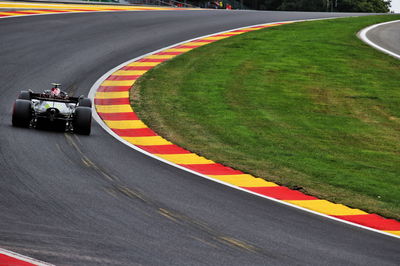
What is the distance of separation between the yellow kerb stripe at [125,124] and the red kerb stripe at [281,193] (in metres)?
5.33

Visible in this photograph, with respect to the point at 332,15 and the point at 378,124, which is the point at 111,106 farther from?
the point at 332,15

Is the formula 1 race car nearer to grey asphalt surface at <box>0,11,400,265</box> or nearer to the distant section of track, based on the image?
grey asphalt surface at <box>0,11,400,265</box>

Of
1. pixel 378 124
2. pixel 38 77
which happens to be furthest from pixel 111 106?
pixel 378 124

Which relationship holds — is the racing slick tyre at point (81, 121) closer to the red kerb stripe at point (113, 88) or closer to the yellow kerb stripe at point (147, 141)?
the yellow kerb stripe at point (147, 141)

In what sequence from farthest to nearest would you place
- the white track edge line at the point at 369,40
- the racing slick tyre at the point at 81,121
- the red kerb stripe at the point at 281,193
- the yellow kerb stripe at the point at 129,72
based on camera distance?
the white track edge line at the point at 369,40
the yellow kerb stripe at the point at 129,72
the racing slick tyre at the point at 81,121
the red kerb stripe at the point at 281,193

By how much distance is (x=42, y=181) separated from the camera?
11.4m

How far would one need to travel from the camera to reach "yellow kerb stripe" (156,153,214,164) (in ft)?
47.1

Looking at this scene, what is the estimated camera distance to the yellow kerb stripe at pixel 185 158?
14359mm

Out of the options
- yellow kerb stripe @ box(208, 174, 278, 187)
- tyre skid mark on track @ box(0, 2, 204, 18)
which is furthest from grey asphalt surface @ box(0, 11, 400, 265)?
tyre skid mark on track @ box(0, 2, 204, 18)

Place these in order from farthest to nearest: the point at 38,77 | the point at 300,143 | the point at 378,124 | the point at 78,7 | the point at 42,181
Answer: the point at 78,7 < the point at 38,77 < the point at 378,124 < the point at 300,143 < the point at 42,181

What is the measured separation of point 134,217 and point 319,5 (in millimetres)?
81716

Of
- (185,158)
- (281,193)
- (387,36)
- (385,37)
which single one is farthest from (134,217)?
(387,36)

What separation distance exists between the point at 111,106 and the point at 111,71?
4.62 m

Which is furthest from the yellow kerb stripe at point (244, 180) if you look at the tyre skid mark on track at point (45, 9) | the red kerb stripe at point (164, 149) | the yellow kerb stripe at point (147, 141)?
the tyre skid mark on track at point (45, 9)
